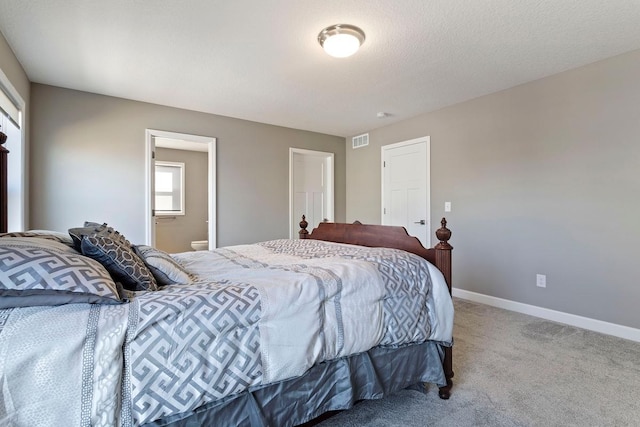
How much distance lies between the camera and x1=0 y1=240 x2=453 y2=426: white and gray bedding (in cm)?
89

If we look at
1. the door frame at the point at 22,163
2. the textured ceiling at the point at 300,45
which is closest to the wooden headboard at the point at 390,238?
the textured ceiling at the point at 300,45

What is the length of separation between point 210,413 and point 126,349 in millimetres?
375

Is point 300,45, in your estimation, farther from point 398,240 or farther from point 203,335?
point 203,335

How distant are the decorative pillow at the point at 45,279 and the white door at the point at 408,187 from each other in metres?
3.90

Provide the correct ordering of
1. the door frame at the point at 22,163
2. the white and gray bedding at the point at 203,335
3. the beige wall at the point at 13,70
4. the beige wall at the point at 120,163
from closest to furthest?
the white and gray bedding at the point at 203,335 < the beige wall at the point at 13,70 < the door frame at the point at 22,163 < the beige wall at the point at 120,163

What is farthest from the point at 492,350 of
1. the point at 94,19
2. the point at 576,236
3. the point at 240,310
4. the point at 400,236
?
the point at 94,19

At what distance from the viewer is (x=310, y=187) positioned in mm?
5363

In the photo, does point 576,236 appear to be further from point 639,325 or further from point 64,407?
point 64,407

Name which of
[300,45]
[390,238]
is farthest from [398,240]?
[300,45]

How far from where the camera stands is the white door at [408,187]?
430cm

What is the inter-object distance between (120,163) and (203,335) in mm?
3346

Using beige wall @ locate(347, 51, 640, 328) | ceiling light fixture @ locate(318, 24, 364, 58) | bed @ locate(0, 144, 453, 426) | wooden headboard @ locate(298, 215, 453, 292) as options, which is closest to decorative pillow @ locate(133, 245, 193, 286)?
bed @ locate(0, 144, 453, 426)

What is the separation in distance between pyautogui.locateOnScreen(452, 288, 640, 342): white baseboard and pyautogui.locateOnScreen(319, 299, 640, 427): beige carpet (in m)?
0.10

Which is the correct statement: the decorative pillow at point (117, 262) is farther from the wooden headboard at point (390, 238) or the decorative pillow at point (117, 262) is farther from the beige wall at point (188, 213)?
the beige wall at point (188, 213)
